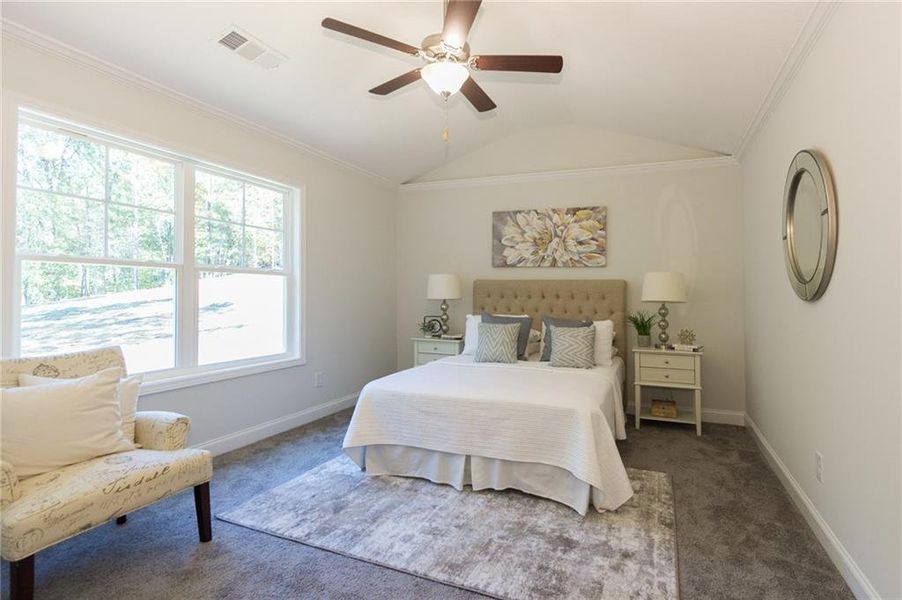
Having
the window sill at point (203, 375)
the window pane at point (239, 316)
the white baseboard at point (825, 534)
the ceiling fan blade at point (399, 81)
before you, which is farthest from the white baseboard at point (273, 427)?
the white baseboard at point (825, 534)

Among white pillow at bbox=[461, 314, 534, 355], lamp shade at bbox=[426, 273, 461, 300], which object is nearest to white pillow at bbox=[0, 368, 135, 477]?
white pillow at bbox=[461, 314, 534, 355]

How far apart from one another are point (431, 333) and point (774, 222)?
11.1 ft

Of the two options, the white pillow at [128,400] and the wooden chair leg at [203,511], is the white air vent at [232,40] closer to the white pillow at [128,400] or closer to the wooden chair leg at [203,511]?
the white pillow at [128,400]

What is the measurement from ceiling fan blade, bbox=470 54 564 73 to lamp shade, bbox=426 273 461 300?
2.82 metres

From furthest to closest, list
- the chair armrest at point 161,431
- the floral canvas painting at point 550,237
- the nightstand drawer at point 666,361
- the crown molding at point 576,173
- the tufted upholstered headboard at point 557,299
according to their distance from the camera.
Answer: the floral canvas painting at point 550,237, the tufted upholstered headboard at point 557,299, the crown molding at point 576,173, the nightstand drawer at point 666,361, the chair armrest at point 161,431

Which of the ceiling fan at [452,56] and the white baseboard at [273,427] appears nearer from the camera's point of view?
the ceiling fan at [452,56]

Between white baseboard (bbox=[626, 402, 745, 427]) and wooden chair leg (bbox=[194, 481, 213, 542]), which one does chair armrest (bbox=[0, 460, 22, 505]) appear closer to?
wooden chair leg (bbox=[194, 481, 213, 542])

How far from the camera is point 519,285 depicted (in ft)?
16.3

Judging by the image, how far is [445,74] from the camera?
2.13 metres

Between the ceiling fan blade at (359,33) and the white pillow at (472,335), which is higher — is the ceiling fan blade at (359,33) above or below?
above

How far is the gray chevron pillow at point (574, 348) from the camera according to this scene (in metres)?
3.73

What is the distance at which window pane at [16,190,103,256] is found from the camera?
8.28ft

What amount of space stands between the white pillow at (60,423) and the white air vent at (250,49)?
6.53ft

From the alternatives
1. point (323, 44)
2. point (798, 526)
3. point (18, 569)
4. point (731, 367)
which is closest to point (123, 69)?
point (323, 44)
